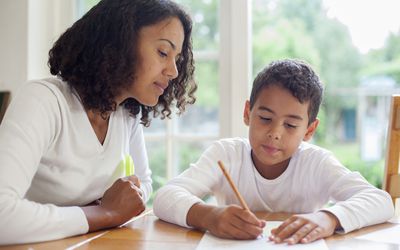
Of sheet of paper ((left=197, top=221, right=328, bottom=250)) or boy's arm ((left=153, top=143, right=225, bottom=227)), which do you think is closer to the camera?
sheet of paper ((left=197, top=221, right=328, bottom=250))

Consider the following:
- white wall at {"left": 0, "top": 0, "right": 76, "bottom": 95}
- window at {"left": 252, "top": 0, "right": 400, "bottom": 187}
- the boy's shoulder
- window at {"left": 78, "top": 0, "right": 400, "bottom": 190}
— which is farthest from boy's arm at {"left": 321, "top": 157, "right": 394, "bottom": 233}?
window at {"left": 252, "top": 0, "right": 400, "bottom": 187}

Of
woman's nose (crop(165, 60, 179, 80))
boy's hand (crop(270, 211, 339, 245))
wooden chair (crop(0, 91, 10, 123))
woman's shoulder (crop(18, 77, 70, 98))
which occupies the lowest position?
boy's hand (crop(270, 211, 339, 245))

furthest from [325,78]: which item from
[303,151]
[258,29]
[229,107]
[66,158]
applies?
[66,158]

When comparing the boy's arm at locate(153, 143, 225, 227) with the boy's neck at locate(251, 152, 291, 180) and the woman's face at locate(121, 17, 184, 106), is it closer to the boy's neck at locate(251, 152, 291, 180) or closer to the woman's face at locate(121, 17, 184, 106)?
the boy's neck at locate(251, 152, 291, 180)

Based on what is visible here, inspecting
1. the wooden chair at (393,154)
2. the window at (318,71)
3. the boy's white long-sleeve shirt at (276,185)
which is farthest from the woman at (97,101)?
the window at (318,71)

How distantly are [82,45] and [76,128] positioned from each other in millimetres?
217

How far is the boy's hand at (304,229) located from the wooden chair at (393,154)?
1.25 ft

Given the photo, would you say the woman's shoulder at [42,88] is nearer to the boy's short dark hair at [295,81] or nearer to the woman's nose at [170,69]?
the woman's nose at [170,69]

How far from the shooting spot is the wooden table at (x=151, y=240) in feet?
2.70

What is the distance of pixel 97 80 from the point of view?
1149mm

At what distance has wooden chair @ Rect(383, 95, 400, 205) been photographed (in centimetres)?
122

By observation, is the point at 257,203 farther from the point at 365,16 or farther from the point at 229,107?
the point at 365,16

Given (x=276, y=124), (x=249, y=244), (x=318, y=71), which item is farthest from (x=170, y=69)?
(x=318, y=71)

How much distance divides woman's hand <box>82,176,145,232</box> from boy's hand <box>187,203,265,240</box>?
0.46 feet
